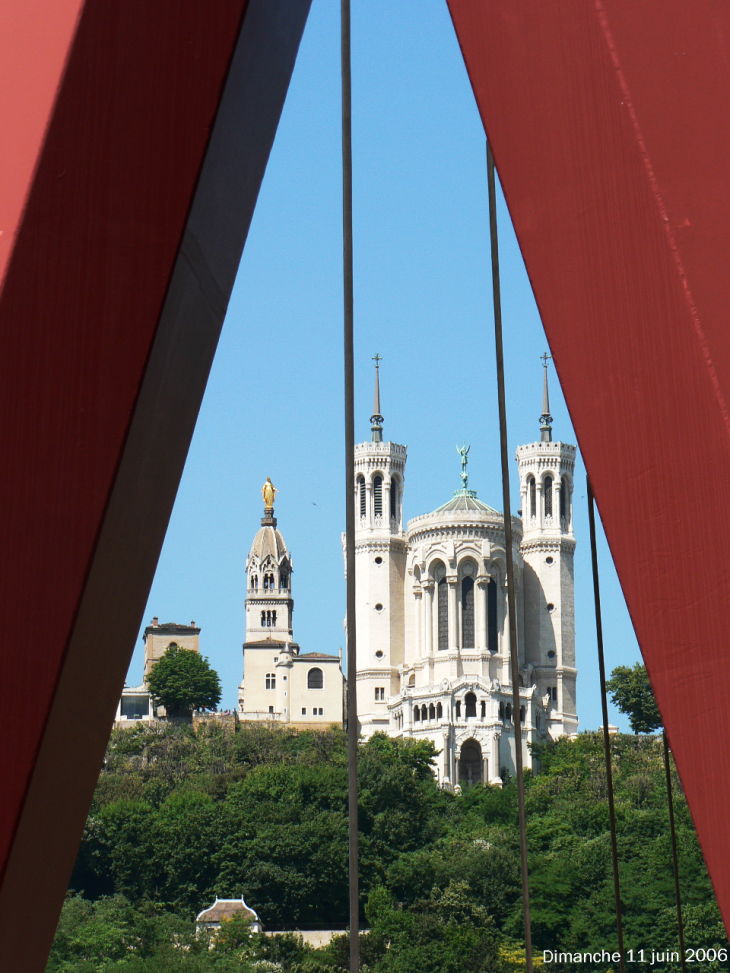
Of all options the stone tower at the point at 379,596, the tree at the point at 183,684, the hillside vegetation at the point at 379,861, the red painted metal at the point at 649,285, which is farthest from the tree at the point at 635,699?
the red painted metal at the point at 649,285

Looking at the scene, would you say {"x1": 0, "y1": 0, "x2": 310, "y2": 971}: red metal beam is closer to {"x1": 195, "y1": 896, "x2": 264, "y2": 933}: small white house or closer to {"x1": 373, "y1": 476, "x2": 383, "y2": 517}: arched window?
{"x1": 195, "y1": 896, "x2": 264, "y2": 933}: small white house

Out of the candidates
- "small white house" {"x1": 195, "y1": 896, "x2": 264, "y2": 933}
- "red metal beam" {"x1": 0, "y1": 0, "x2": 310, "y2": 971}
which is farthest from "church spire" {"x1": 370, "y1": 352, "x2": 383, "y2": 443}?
"red metal beam" {"x1": 0, "y1": 0, "x2": 310, "y2": 971}

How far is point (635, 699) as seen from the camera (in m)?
75.6

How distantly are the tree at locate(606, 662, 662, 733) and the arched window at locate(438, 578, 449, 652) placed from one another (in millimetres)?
9544

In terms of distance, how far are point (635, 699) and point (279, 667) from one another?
2366 cm

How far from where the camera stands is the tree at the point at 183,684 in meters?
86.6

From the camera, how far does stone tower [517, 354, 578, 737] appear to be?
274 ft

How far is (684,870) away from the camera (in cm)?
4591

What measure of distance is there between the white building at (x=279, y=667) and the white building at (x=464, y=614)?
3201 mm

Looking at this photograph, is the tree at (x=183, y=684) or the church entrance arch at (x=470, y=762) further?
the tree at (x=183, y=684)

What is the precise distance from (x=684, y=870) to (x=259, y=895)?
1573 centimetres

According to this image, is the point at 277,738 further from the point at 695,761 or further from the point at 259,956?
the point at 695,761

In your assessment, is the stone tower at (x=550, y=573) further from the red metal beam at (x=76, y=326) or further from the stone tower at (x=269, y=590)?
the red metal beam at (x=76, y=326)

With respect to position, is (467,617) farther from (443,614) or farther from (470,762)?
(470,762)
